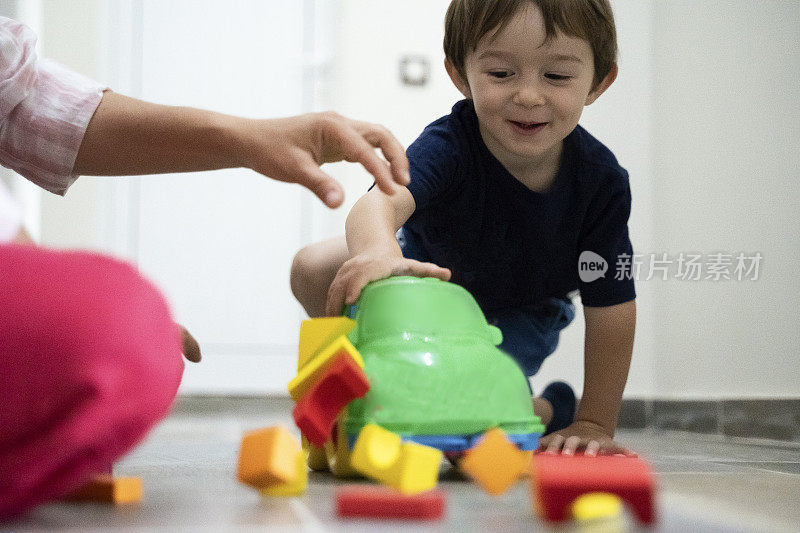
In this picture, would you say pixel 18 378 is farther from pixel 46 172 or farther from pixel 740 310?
pixel 740 310

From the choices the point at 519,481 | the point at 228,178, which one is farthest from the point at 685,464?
the point at 228,178

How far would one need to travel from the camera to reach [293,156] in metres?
0.57

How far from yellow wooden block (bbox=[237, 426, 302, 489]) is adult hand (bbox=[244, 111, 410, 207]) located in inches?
6.1

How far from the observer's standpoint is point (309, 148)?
577 mm

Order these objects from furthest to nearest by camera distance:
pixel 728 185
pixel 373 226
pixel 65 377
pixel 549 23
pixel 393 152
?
pixel 728 185 < pixel 549 23 < pixel 373 226 < pixel 393 152 < pixel 65 377

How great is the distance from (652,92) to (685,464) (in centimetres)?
122

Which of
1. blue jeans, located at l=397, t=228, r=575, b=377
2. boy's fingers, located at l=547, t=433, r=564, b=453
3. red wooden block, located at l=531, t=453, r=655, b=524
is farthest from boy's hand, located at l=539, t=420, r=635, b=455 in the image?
red wooden block, located at l=531, t=453, r=655, b=524

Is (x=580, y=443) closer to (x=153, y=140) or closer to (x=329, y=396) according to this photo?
(x=329, y=396)

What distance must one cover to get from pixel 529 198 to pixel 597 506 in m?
0.69

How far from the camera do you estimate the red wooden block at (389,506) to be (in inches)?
17.0

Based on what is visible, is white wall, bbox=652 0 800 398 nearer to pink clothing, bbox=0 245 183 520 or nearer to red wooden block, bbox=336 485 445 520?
red wooden block, bbox=336 485 445 520

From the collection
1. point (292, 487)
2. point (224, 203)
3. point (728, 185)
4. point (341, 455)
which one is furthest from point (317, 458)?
point (224, 203)

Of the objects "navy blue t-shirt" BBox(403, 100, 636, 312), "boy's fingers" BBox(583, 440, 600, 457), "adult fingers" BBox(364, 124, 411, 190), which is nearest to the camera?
"adult fingers" BBox(364, 124, 411, 190)

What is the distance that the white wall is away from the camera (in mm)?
1323
